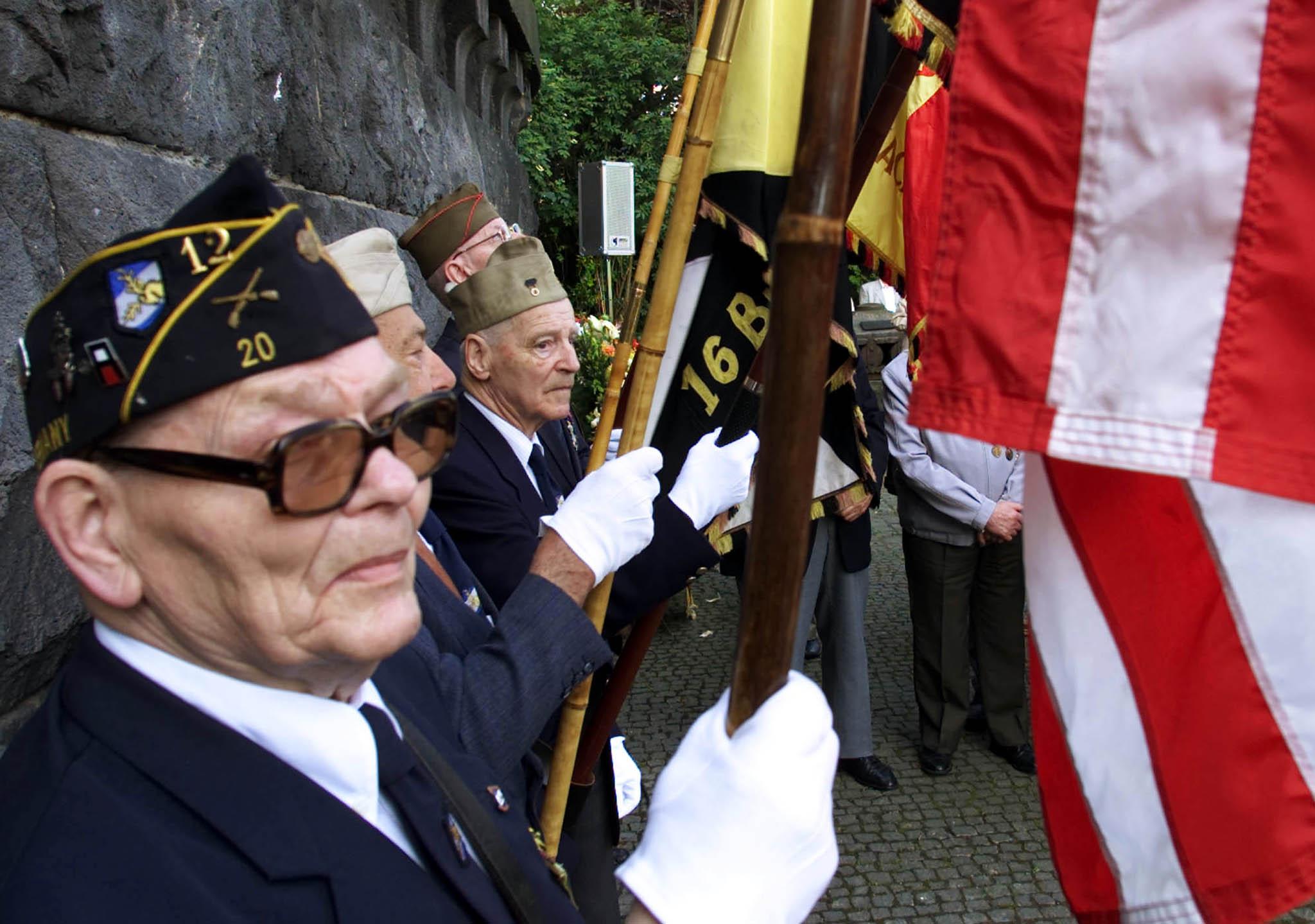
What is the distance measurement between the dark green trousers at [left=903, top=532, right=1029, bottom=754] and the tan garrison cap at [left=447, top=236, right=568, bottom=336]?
7.79ft

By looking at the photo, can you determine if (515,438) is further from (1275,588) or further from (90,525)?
(1275,588)

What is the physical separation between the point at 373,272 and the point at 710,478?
3.01 feet

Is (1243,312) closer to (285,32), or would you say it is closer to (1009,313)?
(1009,313)

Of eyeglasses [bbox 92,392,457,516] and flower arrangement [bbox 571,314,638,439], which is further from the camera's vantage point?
flower arrangement [bbox 571,314,638,439]

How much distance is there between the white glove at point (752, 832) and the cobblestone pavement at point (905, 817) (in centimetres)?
248

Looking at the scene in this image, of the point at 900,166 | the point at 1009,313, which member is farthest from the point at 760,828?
the point at 900,166

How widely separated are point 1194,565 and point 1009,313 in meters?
0.48

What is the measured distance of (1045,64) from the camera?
1299 mm

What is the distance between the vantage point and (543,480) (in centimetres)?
263

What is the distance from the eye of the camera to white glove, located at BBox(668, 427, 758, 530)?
229 centimetres

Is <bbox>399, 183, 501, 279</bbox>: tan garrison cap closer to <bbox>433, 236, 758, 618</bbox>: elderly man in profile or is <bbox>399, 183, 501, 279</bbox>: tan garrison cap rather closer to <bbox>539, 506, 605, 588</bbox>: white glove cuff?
<bbox>433, 236, 758, 618</bbox>: elderly man in profile

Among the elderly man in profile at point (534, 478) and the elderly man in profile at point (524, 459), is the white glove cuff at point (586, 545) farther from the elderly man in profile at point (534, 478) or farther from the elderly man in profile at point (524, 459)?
the elderly man in profile at point (524, 459)

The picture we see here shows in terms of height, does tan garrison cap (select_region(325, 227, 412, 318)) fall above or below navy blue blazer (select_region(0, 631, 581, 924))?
above

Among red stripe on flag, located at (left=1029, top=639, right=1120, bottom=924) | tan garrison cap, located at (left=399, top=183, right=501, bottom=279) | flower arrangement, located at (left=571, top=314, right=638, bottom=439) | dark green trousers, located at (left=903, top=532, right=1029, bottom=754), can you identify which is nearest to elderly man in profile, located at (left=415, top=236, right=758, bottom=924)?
tan garrison cap, located at (left=399, top=183, right=501, bottom=279)
